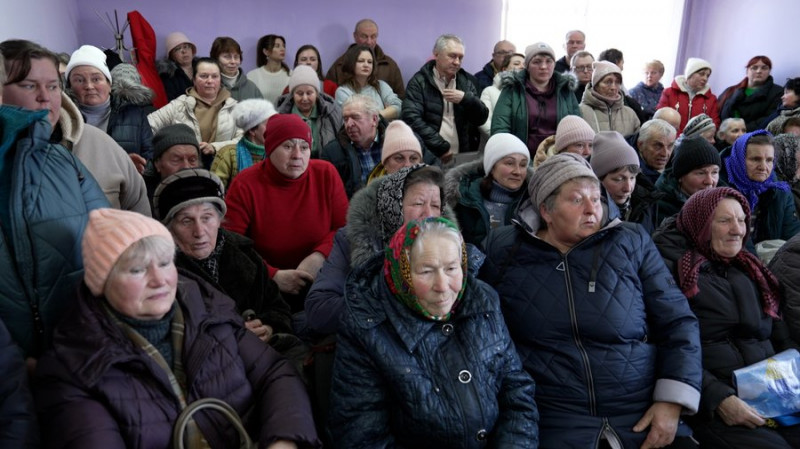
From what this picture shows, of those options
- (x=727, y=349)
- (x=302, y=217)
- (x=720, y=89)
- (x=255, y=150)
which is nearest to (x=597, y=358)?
(x=727, y=349)

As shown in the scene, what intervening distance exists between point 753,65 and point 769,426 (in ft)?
18.0

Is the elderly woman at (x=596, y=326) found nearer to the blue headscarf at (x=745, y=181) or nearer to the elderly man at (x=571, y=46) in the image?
the blue headscarf at (x=745, y=181)

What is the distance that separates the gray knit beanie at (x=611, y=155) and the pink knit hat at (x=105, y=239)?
2196 mm

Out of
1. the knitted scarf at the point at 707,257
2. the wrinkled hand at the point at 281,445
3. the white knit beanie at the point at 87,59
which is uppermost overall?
the white knit beanie at the point at 87,59

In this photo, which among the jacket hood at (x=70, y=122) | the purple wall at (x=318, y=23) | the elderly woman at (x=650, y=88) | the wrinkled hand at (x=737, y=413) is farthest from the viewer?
the elderly woman at (x=650, y=88)

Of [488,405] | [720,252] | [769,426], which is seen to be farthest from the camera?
[720,252]

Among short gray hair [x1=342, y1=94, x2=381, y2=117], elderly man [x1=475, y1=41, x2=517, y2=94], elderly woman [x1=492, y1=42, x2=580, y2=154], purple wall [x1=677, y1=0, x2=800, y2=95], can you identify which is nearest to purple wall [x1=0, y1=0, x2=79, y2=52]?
short gray hair [x1=342, y1=94, x2=381, y2=117]

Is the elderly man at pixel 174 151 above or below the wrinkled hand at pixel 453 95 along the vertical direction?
below

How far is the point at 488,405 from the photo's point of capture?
162 centimetres

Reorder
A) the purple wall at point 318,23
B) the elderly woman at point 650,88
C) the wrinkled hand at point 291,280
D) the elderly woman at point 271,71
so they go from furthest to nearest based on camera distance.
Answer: the elderly woman at point 650,88
the purple wall at point 318,23
the elderly woman at point 271,71
the wrinkled hand at point 291,280

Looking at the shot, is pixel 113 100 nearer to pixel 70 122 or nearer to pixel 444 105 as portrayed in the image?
pixel 70 122

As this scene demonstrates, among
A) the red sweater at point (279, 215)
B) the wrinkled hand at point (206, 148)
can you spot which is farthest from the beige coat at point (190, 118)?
the red sweater at point (279, 215)

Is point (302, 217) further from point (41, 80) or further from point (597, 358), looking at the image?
point (597, 358)

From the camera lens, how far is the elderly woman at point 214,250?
81.7 inches
